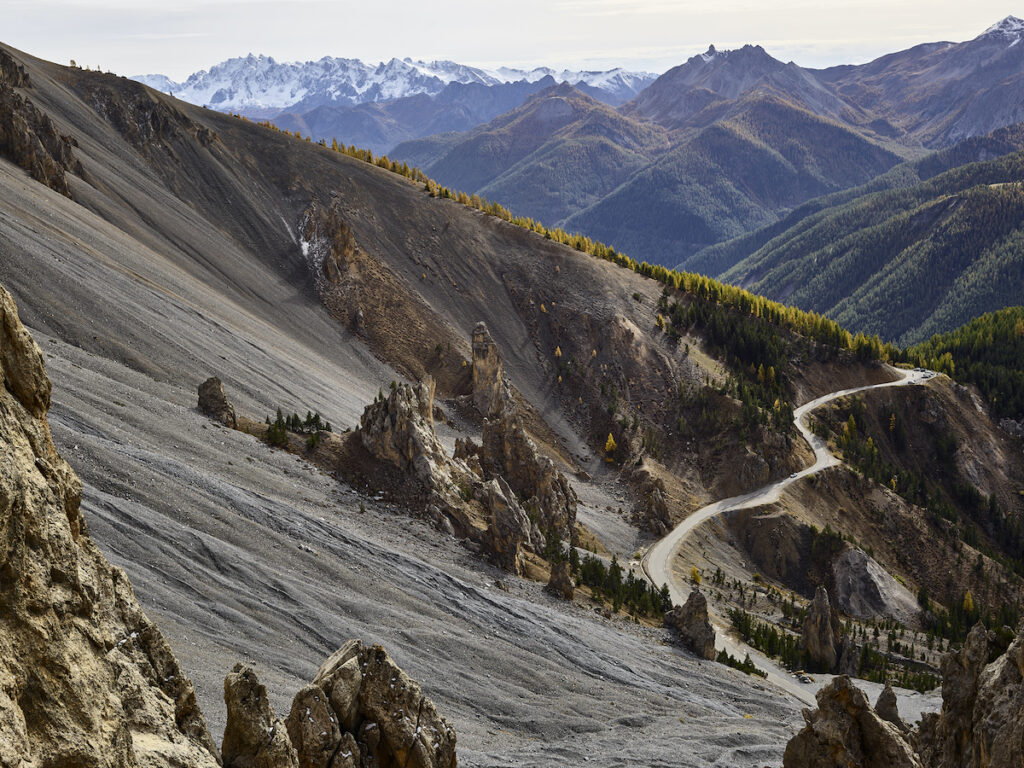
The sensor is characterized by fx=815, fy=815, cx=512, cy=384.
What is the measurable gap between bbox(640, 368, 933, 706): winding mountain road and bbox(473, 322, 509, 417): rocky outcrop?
1004 inches

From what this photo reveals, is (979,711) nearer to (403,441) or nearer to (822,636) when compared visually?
(403,441)

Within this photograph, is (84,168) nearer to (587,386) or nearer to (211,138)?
(211,138)

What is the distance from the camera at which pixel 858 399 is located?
365ft

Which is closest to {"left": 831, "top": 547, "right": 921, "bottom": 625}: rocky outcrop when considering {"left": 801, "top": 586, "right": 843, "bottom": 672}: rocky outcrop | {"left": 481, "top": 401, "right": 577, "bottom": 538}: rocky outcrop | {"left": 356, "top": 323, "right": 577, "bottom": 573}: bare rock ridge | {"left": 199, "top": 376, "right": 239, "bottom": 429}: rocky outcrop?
{"left": 801, "top": 586, "right": 843, "bottom": 672}: rocky outcrop

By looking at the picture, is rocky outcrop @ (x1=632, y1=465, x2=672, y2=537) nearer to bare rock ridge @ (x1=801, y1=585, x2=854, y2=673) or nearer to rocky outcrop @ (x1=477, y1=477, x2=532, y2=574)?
bare rock ridge @ (x1=801, y1=585, x2=854, y2=673)

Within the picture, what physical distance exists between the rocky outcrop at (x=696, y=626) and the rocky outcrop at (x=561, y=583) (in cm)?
925

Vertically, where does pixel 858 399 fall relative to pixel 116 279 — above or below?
above

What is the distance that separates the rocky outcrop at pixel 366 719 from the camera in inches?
860

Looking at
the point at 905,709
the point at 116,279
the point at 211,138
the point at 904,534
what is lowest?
the point at 905,709

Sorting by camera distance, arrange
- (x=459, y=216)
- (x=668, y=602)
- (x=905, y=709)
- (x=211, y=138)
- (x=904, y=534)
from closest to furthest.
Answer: (x=905, y=709), (x=668, y=602), (x=904, y=534), (x=211, y=138), (x=459, y=216)

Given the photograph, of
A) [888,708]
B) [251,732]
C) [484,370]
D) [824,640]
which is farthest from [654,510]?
[251,732]

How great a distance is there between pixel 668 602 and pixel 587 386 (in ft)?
150

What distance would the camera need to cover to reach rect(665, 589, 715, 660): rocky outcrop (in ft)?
181

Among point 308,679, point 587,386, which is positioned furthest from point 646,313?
point 308,679
